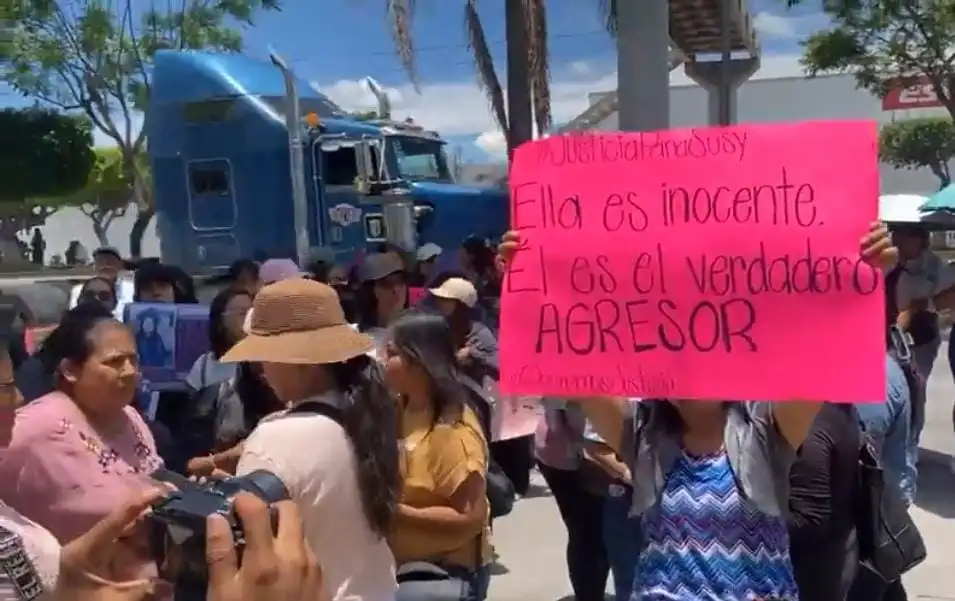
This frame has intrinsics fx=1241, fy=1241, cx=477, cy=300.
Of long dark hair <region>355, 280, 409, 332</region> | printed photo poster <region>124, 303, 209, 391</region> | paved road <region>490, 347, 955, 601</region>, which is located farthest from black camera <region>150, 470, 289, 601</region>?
long dark hair <region>355, 280, 409, 332</region>

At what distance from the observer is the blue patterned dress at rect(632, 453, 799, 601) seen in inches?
110

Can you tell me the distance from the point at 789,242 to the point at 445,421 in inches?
45.1

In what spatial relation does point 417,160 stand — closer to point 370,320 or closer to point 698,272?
point 370,320

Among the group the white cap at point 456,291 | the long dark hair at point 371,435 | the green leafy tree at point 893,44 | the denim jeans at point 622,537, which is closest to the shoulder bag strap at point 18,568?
the long dark hair at point 371,435

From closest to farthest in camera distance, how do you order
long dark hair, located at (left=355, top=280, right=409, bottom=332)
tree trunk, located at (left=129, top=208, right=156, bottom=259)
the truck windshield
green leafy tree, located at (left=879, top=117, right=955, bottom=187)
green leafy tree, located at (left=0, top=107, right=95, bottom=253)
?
long dark hair, located at (left=355, top=280, right=409, bottom=332) < the truck windshield < tree trunk, located at (left=129, top=208, right=156, bottom=259) < green leafy tree, located at (left=0, top=107, right=95, bottom=253) < green leafy tree, located at (left=879, top=117, right=955, bottom=187)

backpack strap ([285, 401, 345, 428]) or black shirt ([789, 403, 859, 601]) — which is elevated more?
backpack strap ([285, 401, 345, 428])

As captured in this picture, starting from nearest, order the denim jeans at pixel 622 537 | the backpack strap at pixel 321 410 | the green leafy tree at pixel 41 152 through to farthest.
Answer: the backpack strap at pixel 321 410 → the denim jeans at pixel 622 537 → the green leafy tree at pixel 41 152

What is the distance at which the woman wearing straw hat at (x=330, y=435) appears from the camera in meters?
2.36

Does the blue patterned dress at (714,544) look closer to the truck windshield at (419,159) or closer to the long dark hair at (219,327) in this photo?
the long dark hair at (219,327)

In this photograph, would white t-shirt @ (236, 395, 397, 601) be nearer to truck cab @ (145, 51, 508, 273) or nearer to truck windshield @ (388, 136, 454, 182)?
truck cab @ (145, 51, 508, 273)

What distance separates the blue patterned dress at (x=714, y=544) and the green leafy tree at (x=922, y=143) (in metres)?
36.4

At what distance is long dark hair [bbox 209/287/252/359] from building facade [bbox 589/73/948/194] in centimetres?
3892

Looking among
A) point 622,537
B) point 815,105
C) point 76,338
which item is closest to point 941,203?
point 622,537

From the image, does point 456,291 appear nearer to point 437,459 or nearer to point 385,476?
point 437,459
